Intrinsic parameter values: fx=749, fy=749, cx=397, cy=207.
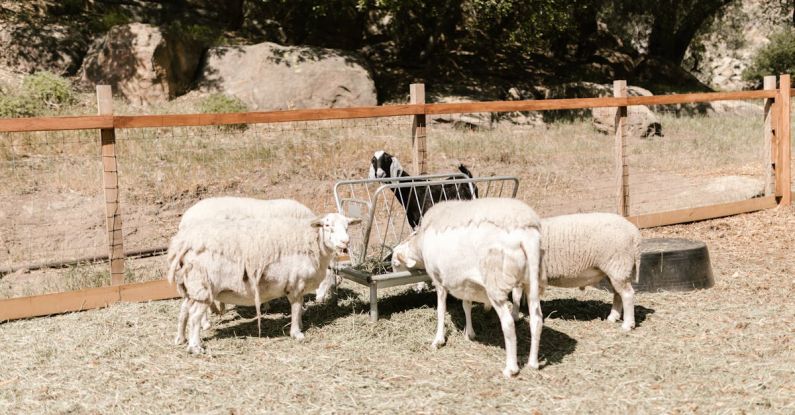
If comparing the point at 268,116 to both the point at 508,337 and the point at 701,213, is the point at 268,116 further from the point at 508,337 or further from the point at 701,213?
the point at 701,213

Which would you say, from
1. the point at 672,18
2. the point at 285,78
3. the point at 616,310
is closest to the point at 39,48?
the point at 285,78

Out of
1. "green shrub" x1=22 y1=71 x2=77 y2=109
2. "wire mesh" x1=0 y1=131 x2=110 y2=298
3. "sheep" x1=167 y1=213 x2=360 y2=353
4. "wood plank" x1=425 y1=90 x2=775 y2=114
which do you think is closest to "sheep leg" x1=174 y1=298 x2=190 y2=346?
"sheep" x1=167 y1=213 x2=360 y2=353

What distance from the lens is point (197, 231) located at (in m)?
5.86

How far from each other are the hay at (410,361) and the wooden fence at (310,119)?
0.23 meters

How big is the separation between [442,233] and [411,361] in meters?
0.97

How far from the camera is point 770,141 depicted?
1152 cm

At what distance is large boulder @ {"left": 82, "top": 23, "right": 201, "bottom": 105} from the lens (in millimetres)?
16047

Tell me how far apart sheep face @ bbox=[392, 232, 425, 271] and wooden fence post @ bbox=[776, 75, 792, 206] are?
786cm

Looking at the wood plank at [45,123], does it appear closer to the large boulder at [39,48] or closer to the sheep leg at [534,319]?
the sheep leg at [534,319]

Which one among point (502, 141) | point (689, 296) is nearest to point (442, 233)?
point (689, 296)

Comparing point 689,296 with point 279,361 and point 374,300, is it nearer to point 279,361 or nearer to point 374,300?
point 374,300

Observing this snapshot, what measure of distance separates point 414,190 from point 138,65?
35.1 feet

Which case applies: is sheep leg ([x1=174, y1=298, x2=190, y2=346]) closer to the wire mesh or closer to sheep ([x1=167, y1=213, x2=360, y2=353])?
sheep ([x1=167, y1=213, x2=360, y2=353])

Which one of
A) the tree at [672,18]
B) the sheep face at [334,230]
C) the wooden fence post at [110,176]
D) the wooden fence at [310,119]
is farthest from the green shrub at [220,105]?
the tree at [672,18]
